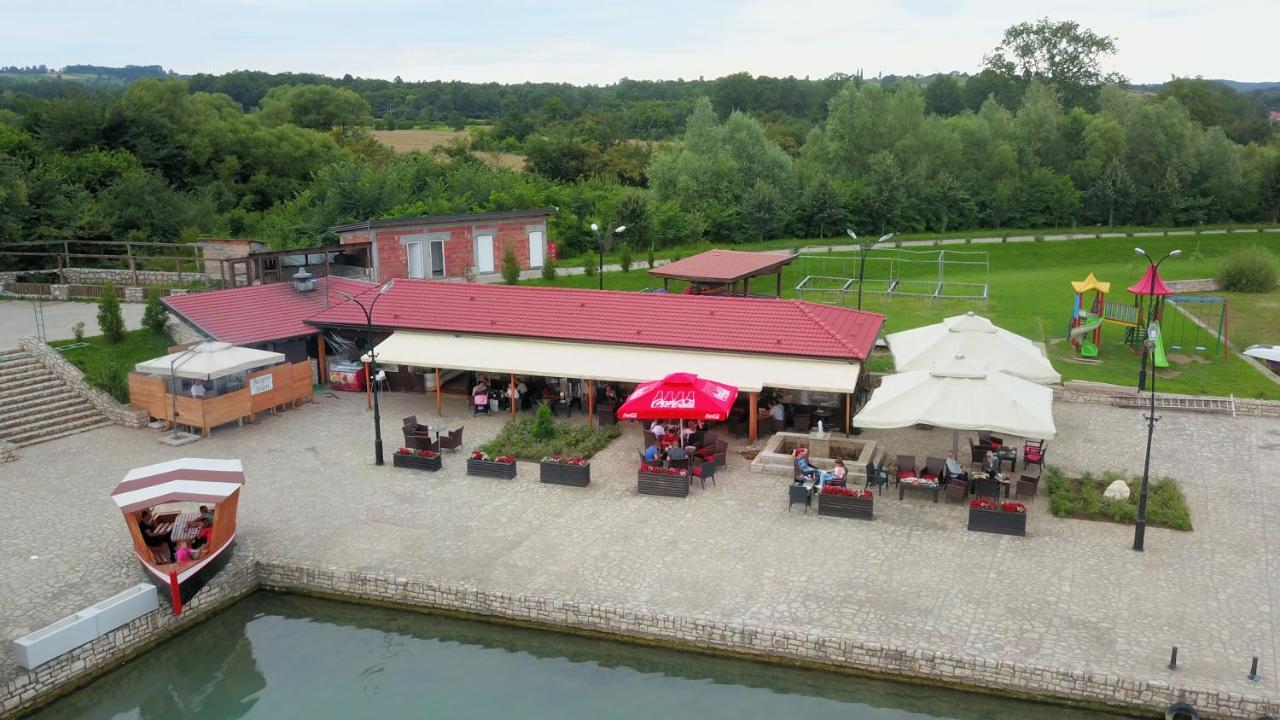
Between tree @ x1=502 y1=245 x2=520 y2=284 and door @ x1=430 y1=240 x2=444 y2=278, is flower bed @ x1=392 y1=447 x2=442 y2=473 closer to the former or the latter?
door @ x1=430 y1=240 x2=444 y2=278

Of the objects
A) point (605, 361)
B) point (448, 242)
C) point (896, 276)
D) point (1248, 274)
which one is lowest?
point (896, 276)

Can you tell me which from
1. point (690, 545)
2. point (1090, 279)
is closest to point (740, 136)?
point (1090, 279)

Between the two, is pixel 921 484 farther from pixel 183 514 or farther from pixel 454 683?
pixel 183 514

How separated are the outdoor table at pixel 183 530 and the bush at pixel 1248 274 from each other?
141 feet

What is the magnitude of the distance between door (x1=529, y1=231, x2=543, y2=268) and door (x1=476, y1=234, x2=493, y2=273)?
7.39ft

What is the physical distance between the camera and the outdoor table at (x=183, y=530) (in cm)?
1684

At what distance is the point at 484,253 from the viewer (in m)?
39.5

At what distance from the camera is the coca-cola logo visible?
819 inches

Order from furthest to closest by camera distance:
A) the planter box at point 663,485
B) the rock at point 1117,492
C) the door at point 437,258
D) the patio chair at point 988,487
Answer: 1. the door at point 437,258
2. the planter box at point 663,485
3. the patio chair at point 988,487
4. the rock at point 1117,492

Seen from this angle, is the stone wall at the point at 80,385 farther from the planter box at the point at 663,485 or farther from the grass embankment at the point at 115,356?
Answer: the planter box at the point at 663,485

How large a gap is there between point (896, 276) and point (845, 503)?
2915 centimetres

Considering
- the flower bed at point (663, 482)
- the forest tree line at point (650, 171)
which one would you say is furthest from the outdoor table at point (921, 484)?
the forest tree line at point (650, 171)

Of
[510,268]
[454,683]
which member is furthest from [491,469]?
[510,268]

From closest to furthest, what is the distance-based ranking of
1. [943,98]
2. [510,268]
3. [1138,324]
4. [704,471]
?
[704,471]
[1138,324]
[510,268]
[943,98]
